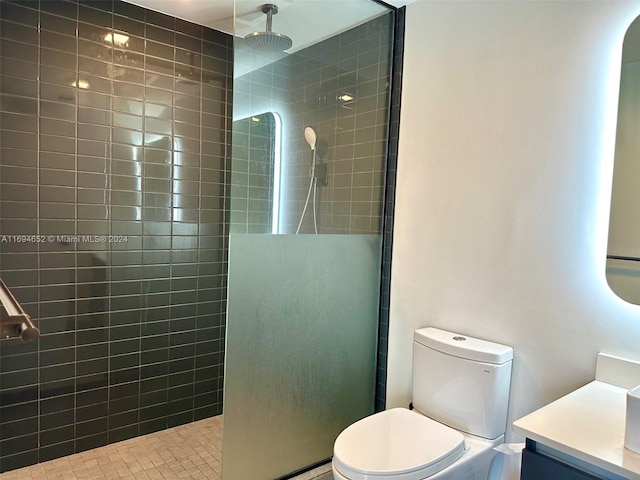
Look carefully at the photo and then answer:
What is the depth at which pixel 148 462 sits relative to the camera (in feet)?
7.68

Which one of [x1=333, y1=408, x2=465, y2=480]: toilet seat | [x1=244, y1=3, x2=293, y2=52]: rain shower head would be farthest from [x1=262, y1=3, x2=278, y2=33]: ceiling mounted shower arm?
[x1=333, y1=408, x2=465, y2=480]: toilet seat

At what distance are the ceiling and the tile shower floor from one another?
2118 millimetres

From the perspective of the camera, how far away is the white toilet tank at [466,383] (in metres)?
1.79

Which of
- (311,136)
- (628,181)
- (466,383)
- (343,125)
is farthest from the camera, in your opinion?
(343,125)

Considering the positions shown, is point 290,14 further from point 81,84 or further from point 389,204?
point 81,84

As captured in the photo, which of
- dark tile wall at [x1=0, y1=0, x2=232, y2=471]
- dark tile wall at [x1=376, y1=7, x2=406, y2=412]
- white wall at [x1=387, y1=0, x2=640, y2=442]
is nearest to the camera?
white wall at [x1=387, y1=0, x2=640, y2=442]

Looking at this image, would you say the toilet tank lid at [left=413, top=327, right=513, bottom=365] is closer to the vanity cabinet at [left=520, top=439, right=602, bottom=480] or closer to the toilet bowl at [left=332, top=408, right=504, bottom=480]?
the toilet bowl at [left=332, top=408, right=504, bottom=480]

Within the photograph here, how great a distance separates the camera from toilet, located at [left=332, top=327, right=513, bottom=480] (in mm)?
1544

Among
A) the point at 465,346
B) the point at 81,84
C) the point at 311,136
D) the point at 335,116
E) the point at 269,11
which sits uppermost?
the point at 269,11

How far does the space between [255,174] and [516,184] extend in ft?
3.60

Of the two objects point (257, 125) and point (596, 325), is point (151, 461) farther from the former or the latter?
point (596, 325)

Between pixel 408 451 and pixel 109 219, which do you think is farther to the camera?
pixel 109 219

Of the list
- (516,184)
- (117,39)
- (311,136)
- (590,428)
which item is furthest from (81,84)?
(590,428)

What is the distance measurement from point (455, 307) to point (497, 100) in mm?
950
